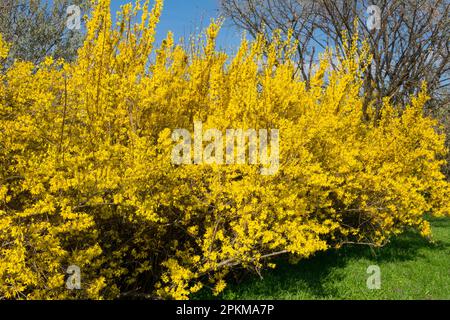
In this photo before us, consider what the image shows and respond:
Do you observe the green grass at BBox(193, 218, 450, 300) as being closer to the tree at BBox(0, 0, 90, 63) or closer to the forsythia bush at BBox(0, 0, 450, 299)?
the forsythia bush at BBox(0, 0, 450, 299)

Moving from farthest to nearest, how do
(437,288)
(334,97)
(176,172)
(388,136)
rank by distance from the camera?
(388,136) → (334,97) → (437,288) → (176,172)

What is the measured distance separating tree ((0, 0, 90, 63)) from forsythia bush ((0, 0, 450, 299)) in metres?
9.39

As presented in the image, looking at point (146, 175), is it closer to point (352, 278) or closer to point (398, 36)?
point (352, 278)

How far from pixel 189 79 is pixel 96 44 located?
4.77ft

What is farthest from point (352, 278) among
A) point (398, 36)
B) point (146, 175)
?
point (398, 36)

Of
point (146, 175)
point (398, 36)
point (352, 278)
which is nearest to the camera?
point (146, 175)

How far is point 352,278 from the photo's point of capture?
16.0 ft

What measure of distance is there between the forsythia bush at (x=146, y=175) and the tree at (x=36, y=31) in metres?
9.39

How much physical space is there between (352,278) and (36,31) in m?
12.0

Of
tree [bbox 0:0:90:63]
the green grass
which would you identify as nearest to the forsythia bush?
the green grass

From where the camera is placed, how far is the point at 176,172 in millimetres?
3330

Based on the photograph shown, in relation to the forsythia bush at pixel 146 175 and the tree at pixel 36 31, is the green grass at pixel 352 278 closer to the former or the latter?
the forsythia bush at pixel 146 175
